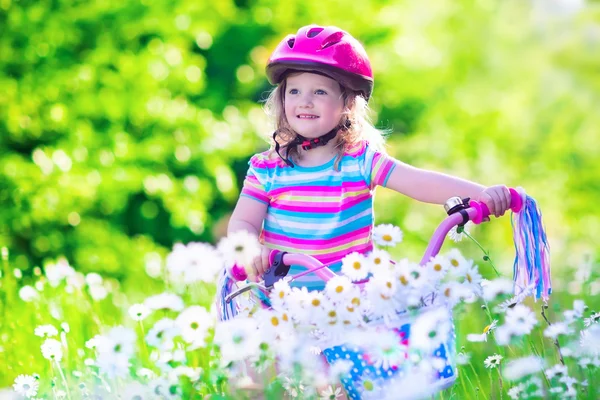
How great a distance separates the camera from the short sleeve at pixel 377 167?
2.99 m

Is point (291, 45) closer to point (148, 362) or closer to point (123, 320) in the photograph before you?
point (148, 362)

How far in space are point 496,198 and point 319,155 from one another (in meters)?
0.90

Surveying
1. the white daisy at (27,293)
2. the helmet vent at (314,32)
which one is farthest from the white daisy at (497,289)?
the white daisy at (27,293)

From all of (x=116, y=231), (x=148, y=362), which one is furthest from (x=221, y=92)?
(x=148, y=362)

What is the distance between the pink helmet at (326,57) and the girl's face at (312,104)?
57 mm

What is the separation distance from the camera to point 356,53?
10.3ft

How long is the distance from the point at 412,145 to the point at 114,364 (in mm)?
8374

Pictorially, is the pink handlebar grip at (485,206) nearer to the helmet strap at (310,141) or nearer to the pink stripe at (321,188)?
the pink stripe at (321,188)

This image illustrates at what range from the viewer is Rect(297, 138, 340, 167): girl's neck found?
3.19 meters

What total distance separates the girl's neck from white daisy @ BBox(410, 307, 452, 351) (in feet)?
3.88

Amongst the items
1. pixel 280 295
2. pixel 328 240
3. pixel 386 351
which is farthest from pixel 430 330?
pixel 328 240

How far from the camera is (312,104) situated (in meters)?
3.10

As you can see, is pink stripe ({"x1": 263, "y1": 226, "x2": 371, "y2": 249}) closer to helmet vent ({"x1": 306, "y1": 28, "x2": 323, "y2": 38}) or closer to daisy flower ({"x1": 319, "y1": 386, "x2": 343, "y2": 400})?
daisy flower ({"x1": 319, "y1": 386, "x2": 343, "y2": 400})

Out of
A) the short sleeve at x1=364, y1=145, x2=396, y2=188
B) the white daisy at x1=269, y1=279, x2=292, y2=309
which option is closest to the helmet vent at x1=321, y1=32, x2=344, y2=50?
the short sleeve at x1=364, y1=145, x2=396, y2=188
